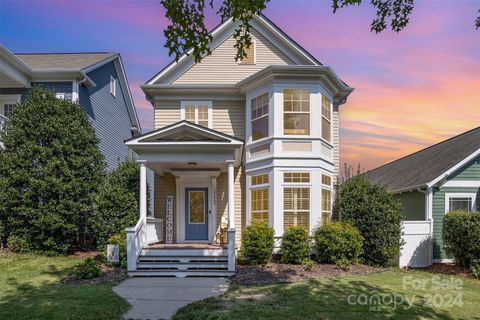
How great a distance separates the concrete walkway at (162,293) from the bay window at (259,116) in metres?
5.46

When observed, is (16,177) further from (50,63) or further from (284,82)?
(284,82)

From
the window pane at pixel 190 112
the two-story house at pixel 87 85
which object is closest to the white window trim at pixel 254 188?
the window pane at pixel 190 112

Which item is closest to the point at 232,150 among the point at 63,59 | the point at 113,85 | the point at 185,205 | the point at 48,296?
the point at 185,205

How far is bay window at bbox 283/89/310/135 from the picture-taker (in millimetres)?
13039

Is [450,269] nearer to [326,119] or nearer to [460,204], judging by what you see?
[460,204]

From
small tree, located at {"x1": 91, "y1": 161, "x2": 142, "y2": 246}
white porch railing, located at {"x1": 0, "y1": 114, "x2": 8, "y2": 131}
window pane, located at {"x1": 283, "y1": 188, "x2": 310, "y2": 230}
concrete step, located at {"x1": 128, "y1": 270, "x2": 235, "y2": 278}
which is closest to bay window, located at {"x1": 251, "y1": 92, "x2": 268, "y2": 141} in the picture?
window pane, located at {"x1": 283, "y1": 188, "x2": 310, "y2": 230}

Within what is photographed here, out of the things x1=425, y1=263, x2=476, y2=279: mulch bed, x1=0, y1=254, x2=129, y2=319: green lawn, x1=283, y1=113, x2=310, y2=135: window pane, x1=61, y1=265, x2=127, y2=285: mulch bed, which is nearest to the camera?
x1=0, y1=254, x2=129, y2=319: green lawn

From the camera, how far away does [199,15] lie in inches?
217

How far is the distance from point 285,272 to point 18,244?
8.39 m

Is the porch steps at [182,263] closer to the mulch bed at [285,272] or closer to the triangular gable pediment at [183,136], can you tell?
the mulch bed at [285,272]

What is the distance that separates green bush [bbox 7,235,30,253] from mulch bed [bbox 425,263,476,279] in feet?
43.1

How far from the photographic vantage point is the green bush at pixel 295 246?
11.8 meters

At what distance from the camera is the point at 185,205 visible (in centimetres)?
1450

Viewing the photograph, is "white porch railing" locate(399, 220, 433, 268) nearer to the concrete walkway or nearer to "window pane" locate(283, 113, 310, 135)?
"window pane" locate(283, 113, 310, 135)
